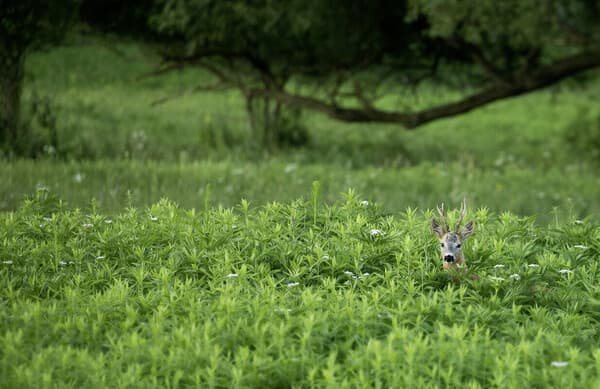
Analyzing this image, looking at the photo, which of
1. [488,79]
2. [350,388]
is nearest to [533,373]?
[350,388]

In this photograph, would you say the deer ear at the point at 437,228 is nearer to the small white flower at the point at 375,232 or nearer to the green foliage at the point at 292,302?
the green foliage at the point at 292,302

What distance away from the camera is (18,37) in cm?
1516

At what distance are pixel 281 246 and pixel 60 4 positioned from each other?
9.81m

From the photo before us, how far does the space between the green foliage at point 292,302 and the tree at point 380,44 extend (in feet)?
24.6

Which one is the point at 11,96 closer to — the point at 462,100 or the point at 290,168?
the point at 290,168

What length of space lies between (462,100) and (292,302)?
40.2ft

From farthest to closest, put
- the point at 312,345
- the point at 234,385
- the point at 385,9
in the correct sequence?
the point at 385,9 → the point at 312,345 → the point at 234,385

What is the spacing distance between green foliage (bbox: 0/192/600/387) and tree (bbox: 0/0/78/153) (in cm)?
723

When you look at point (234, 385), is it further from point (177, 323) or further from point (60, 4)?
point (60, 4)

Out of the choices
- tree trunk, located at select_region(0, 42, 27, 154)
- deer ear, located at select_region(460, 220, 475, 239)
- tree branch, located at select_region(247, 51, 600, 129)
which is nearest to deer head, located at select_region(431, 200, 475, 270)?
deer ear, located at select_region(460, 220, 475, 239)

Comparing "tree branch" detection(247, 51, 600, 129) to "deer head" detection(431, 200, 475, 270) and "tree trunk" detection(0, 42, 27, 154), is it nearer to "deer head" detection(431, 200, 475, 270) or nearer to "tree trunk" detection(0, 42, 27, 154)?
"tree trunk" detection(0, 42, 27, 154)

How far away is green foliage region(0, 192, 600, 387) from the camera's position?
4.89 metres

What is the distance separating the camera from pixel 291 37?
17.3 m

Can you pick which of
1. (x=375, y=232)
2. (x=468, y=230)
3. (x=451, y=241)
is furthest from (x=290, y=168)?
(x=451, y=241)
